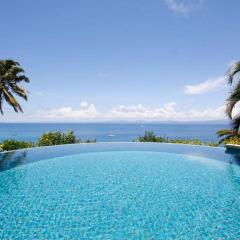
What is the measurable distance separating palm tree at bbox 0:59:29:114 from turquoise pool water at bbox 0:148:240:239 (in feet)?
19.4

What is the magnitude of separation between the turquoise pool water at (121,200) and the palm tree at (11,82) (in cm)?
593

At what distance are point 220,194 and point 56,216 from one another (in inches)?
213

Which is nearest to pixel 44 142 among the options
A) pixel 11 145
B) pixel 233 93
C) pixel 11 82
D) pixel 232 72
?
pixel 11 145

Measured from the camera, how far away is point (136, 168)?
13.3 m

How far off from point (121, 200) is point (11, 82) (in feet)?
45.5

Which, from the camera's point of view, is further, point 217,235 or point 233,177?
point 233,177

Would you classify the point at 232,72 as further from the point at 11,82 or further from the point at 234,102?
the point at 11,82

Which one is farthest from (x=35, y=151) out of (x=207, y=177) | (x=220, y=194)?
(x=220, y=194)

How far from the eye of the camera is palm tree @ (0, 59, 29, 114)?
18188mm

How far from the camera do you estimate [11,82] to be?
62.4 feet

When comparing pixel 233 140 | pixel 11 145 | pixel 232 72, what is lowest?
pixel 11 145

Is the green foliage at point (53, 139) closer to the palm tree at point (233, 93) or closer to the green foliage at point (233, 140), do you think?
the green foliage at point (233, 140)

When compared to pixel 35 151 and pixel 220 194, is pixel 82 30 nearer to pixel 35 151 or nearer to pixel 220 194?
pixel 35 151

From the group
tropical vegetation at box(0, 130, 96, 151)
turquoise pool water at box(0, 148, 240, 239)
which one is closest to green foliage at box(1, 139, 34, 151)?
tropical vegetation at box(0, 130, 96, 151)
